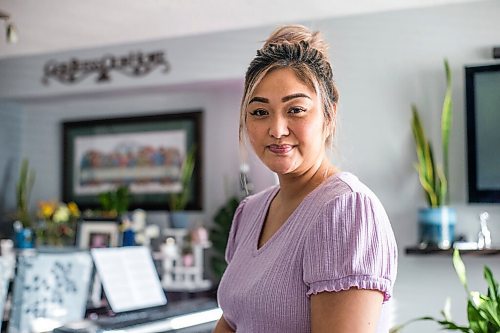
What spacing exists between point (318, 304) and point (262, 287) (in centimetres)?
13

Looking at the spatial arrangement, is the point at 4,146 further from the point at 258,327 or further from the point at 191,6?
the point at 258,327

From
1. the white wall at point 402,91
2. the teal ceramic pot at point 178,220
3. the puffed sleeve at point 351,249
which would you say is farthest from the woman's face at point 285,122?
the teal ceramic pot at point 178,220

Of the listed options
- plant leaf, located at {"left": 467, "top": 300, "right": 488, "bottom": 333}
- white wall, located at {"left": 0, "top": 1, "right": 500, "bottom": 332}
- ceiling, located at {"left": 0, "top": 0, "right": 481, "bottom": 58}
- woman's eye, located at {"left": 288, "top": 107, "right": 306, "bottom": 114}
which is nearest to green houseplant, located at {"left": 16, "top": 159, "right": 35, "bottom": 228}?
ceiling, located at {"left": 0, "top": 0, "right": 481, "bottom": 58}

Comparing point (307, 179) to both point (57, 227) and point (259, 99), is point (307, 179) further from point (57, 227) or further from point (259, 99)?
point (57, 227)

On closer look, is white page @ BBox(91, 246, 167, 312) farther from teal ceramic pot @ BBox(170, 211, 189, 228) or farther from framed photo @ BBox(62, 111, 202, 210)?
framed photo @ BBox(62, 111, 202, 210)

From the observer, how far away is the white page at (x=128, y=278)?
263cm

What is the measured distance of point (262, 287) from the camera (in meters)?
1.12

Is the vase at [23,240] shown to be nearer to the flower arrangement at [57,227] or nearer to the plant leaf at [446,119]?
the flower arrangement at [57,227]

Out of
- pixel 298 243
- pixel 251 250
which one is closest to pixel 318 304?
pixel 298 243

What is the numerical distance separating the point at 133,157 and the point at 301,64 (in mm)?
4293

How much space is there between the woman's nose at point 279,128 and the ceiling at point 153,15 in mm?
3055

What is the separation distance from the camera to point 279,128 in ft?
3.73

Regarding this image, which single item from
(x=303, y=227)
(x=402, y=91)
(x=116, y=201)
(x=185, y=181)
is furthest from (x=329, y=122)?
(x=116, y=201)

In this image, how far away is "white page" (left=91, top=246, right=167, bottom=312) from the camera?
8.64 ft
